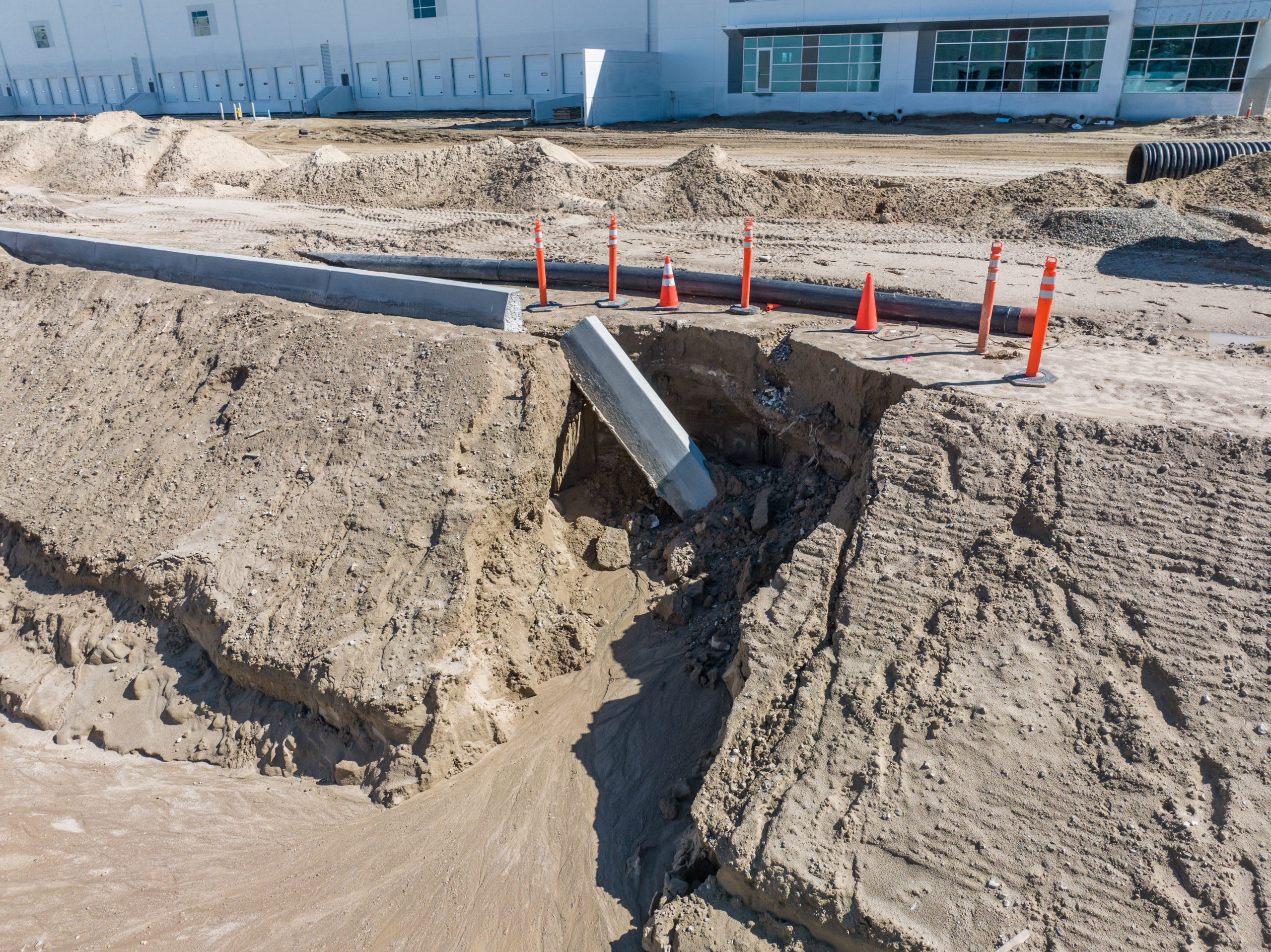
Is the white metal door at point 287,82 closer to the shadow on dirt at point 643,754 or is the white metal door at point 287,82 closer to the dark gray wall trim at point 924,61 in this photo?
the dark gray wall trim at point 924,61

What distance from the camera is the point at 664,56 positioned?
30281mm

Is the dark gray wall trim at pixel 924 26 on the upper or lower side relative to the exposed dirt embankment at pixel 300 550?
upper

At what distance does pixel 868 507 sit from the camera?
17.0ft

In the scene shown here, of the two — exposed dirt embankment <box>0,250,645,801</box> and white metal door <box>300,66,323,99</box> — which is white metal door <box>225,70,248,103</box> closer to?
white metal door <box>300,66,323,99</box>

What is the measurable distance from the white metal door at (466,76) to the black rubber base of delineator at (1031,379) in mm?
33369

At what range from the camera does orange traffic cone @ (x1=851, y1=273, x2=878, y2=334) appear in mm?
7281

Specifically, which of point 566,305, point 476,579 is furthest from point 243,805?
point 566,305

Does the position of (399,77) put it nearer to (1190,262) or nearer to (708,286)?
(708,286)

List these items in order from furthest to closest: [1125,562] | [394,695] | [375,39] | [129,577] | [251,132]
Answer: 1. [375,39]
2. [251,132]
3. [129,577]
4. [394,695]
5. [1125,562]

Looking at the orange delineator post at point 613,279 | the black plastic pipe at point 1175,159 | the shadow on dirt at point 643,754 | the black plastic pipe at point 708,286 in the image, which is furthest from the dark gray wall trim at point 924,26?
the shadow on dirt at point 643,754

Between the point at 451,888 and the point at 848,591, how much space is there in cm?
291

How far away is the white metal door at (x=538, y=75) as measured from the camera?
33.1 metres

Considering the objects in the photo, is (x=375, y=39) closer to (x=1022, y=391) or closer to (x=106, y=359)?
(x=106, y=359)

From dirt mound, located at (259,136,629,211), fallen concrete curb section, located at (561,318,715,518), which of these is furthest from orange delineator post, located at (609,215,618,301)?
dirt mound, located at (259,136,629,211)
